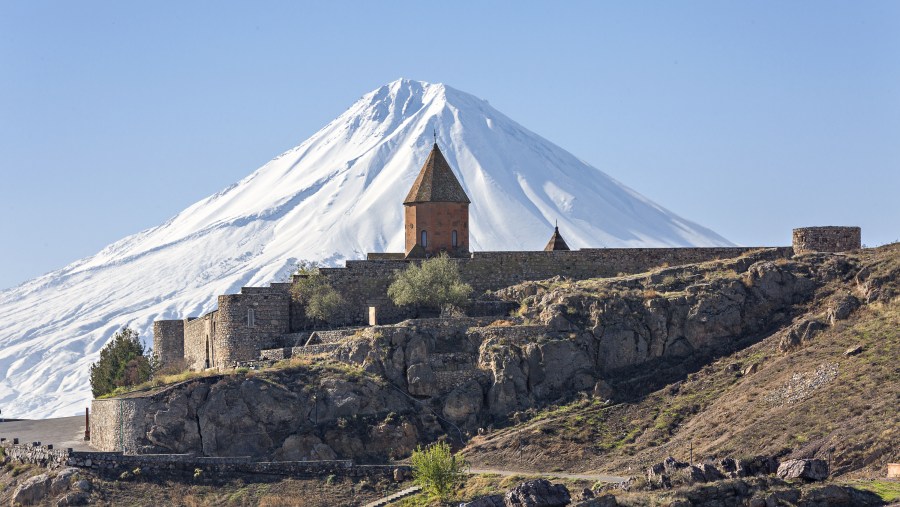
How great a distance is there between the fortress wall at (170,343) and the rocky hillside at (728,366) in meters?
19.0

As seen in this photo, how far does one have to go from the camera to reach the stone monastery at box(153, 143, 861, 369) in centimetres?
7175

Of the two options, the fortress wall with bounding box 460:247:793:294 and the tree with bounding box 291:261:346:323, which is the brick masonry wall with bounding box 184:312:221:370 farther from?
the fortress wall with bounding box 460:247:793:294

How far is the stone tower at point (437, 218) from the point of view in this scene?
250ft

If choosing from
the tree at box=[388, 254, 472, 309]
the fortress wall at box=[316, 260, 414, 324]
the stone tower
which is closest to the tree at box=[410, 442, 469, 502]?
the tree at box=[388, 254, 472, 309]

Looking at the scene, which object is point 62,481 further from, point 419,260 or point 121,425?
point 419,260

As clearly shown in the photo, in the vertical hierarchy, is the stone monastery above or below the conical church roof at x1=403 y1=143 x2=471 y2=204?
below

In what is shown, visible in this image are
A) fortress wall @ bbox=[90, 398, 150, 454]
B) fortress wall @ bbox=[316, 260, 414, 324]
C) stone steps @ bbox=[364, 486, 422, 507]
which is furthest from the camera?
fortress wall @ bbox=[316, 260, 414, 324]

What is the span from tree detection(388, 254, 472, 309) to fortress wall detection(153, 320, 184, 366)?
15.3 meters

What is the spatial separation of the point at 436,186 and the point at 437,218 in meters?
1.42

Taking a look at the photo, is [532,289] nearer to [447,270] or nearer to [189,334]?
[447,270]

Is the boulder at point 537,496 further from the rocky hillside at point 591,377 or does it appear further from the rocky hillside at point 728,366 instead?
the rocky hillside at point 591,377

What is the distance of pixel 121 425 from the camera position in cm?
6431

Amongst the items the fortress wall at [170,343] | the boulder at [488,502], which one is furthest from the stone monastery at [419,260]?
the boulder at [488,502]

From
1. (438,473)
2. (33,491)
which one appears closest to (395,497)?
(438,473)
